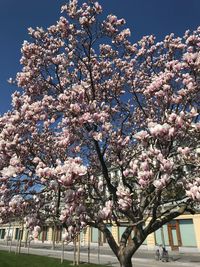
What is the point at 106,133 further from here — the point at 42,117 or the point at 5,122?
the point at 5,122

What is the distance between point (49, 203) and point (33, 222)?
1.94 meters

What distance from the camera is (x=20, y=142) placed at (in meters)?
6.69

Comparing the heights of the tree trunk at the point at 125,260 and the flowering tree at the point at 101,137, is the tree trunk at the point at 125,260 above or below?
below

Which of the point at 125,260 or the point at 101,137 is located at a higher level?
the point at 101,137

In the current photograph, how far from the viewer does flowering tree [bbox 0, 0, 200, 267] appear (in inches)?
192

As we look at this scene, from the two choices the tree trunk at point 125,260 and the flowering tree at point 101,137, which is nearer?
the flowering tree at point 101,137

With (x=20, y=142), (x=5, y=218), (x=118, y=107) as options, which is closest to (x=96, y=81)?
(x=118, y=107)

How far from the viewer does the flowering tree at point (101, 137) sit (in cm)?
487

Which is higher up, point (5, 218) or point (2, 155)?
point (2, 155)

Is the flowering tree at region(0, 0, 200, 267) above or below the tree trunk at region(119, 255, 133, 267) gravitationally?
above

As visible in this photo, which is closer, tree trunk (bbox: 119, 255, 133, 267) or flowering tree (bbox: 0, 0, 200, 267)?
flowering tree (bbox: 0, 0, 200, 267)

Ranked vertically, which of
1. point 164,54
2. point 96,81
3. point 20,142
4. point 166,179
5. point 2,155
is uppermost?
point 164,54

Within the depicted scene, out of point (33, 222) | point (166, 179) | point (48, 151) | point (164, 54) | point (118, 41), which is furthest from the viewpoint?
point (164, 54)

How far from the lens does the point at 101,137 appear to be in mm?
6031
